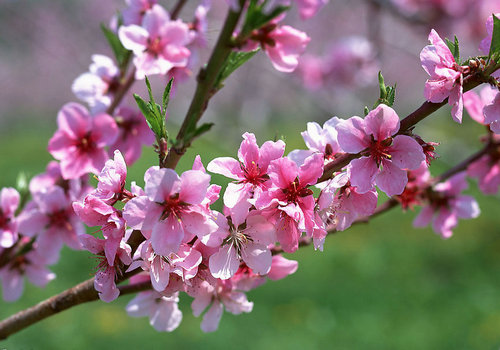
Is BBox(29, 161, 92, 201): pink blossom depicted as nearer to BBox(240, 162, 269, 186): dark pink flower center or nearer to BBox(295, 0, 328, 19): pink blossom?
BBox(240, 162, 269, 186): dark pink flower center

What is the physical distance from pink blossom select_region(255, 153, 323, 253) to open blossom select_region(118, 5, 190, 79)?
1.26 ft

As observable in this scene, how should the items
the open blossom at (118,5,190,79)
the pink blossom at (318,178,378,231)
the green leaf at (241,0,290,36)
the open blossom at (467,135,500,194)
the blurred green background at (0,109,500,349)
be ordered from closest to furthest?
the green leaf at (241,0,290,36)
the pink blossom at (318,178,378,231)
the open blossom at (118,5,190,79)
the open blossom at (467,135,500,194)
the blurred green background at (0,109,500,349)

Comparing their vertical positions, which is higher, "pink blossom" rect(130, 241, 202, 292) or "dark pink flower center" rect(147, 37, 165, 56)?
"dark pink flower center" rect(147, 37, 165, 56)

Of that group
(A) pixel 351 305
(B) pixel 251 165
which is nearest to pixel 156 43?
(B) pixel 251 165

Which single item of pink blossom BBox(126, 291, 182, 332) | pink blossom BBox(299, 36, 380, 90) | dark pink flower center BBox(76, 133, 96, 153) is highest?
dark pink flower center BBox(76, 133, 96, 153)

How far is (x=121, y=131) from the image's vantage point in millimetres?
1178

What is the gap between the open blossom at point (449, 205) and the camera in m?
1.16

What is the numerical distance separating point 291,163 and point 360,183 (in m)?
0.10

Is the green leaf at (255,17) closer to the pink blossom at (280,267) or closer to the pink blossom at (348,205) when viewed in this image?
the pink blossom at (348,205)

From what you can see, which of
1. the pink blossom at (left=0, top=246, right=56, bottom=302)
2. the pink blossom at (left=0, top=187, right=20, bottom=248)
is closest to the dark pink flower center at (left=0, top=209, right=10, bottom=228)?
the pink blossom at (left=0, top=187, right=20, bottom=248)

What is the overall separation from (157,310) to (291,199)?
1.34 ft

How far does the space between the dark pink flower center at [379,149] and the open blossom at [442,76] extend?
3.3 inches

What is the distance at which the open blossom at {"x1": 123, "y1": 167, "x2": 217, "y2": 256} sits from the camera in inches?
26.2

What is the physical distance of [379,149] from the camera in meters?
0.73
